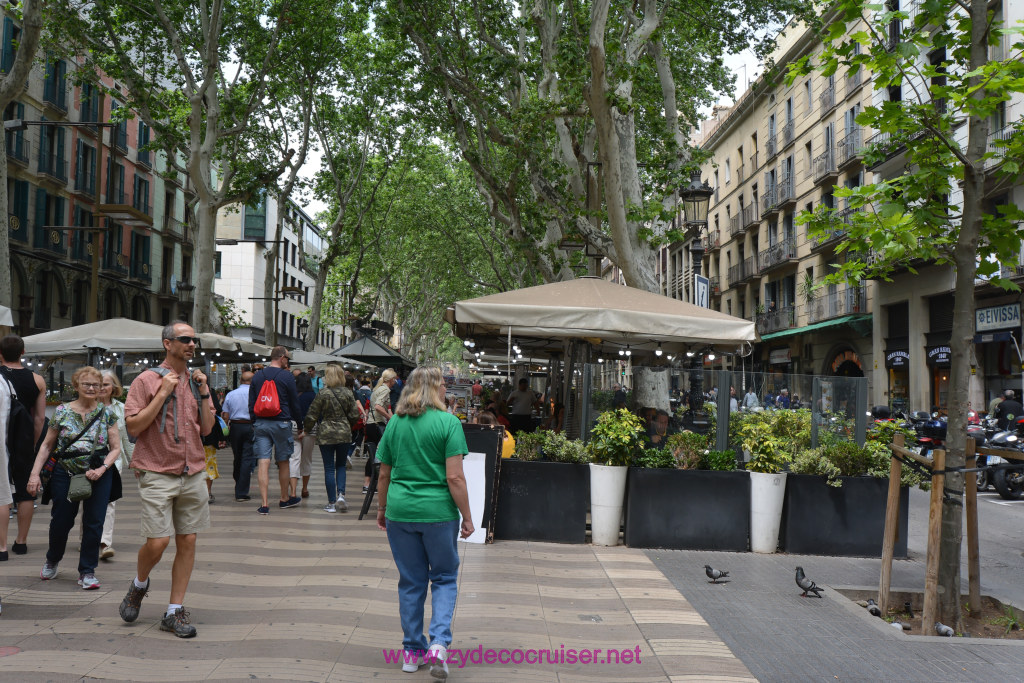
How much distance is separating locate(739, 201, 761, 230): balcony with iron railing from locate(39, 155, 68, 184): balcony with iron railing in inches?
1152

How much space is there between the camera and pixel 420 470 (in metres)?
4.61

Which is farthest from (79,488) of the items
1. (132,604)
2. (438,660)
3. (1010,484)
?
(1010,484)

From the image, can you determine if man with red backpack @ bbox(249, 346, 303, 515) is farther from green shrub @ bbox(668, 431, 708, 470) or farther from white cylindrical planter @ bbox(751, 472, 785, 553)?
→ white cylindrical planter @ bbox(751, 472, 785, 553)

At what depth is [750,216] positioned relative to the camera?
41625 mm

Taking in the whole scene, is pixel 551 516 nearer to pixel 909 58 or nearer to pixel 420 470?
pixel 420 470

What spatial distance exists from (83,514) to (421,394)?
3.24 meters

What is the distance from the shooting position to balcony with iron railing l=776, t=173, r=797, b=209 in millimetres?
36503

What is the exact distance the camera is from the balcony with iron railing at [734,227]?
141 feet

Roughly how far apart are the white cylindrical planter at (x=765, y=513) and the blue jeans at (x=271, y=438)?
17.6 ft

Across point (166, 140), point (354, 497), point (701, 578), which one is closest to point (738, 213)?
point (166, 140)

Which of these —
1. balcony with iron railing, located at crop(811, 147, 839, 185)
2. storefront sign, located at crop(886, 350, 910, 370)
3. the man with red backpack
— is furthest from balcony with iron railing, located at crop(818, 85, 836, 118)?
the man with red backpack

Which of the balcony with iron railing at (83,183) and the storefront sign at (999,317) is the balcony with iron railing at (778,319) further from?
the balcony with iron railing at (83,183)

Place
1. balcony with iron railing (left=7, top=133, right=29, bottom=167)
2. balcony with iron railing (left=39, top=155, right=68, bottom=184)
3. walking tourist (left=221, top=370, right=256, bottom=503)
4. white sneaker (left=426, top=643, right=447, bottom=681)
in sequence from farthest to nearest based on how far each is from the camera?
balcony with iron railing (left=39, top=155, right=68, bottom=184) → balcony with iron railing (left=7, top=133, right=29, bottom=167) → walking tourist (left=221, top=370, right=256, bottom=503) → white sneaker (left=426, top=643, right=447, bottom=681)

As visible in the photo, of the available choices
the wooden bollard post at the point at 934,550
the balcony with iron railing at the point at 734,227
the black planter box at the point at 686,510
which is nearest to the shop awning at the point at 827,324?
the balcony with iron railing at the point at 734,227
